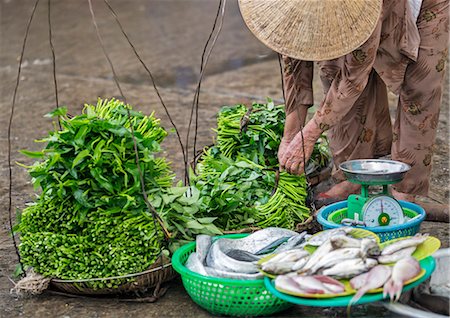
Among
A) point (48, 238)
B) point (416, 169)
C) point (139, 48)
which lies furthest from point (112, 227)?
point (139, 48)

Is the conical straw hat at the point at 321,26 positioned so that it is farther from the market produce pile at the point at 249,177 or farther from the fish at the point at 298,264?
the fish at the point at 298,264

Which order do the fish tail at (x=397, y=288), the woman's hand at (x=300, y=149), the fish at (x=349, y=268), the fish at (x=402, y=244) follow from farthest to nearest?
the woman's hand at (x=300, y=149) → the fish at (x=402, y=244) → the fish at (x=349, y=268) → the fish tail at (x=397, y=288)

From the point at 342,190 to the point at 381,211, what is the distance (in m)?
0.66

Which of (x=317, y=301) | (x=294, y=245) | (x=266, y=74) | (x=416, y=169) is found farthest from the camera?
(x=266, y=74)

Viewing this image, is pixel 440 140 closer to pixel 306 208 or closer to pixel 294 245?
pixel 306 208

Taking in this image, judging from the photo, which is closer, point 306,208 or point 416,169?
point 306,208

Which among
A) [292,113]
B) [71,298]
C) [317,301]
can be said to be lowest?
[71,298]

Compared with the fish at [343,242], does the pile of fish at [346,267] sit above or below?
below

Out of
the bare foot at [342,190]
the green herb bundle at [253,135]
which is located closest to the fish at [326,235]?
the green herb bundle at [253,135]

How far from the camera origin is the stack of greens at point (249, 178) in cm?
A: 301

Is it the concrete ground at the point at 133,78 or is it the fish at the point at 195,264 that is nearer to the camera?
the fish at the point at 195,264

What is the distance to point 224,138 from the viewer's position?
351 centimetres

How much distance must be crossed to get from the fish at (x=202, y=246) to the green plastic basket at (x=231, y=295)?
0.09 m

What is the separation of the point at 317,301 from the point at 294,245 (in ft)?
1.35
